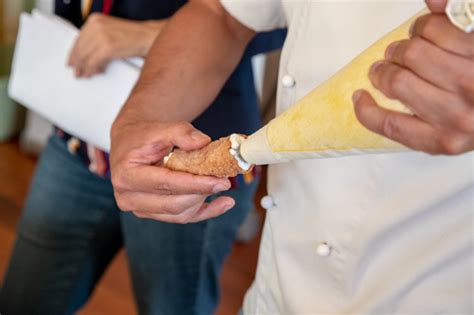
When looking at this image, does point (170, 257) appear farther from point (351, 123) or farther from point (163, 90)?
point (351, 123)

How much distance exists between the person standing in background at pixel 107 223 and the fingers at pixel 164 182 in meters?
0.32

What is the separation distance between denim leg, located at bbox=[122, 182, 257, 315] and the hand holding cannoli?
40 centimetres

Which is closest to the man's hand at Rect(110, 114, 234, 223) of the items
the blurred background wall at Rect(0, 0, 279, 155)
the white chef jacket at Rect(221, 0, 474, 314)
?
the white chef jacket at Rect(221, 0, 474, 314)

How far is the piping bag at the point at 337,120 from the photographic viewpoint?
417 mm

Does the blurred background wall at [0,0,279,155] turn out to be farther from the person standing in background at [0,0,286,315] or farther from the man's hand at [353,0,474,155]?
the man's hand at [353,0,474,155]

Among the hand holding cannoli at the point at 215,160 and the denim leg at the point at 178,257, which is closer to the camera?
the hand holding cannoli at the point at 215,160

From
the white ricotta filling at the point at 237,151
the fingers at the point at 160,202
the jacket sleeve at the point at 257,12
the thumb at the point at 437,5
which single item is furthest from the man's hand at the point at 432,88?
the jacket sleeve at the point at 257,12

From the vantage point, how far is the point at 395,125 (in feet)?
1.28

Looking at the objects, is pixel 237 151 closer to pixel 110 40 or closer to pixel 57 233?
pixel 110 40

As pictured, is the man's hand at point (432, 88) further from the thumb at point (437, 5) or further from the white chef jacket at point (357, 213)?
the white chef jacket at point (357, 213)

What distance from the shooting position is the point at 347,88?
0.43 metres

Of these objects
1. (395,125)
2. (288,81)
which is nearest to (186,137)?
(288,81)

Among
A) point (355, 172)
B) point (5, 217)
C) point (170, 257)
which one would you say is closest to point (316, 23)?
point (355, 172)

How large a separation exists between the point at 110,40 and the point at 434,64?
684mm
